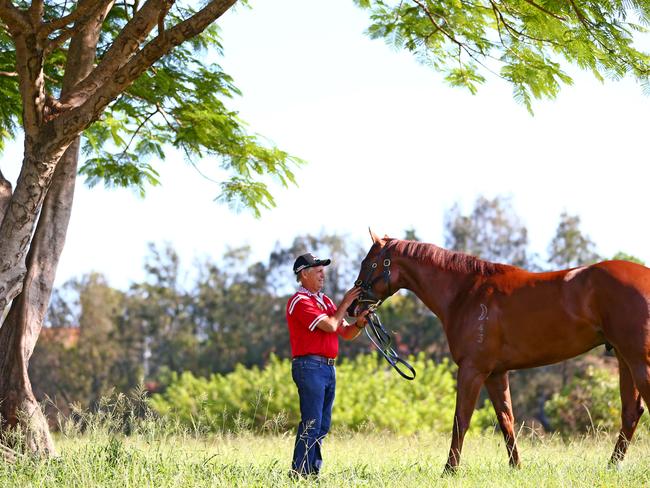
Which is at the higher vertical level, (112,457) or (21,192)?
(21,192)

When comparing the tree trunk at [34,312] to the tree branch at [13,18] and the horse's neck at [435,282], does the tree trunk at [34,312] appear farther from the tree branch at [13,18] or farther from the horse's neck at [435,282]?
the horse's neck at [435,282]

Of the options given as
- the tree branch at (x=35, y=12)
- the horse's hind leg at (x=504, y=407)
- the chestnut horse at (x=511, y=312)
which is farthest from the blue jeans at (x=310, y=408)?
the tree branch at (x=35, y=12)

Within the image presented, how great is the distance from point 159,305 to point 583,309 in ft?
102

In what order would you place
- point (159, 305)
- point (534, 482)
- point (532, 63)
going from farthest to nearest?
point (159, 305) < point (532, 63) < point (534, 482)

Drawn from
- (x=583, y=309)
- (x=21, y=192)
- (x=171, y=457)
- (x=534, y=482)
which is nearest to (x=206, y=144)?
(x=21, y=192)

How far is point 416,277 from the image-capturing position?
24.7ft

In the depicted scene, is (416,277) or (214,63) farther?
(214,63)

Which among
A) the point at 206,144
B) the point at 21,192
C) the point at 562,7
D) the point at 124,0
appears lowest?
the point at 21,192

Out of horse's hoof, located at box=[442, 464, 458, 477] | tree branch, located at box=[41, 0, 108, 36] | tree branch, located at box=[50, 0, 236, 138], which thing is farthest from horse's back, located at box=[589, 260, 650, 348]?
tree branch, located at box=[41, 0, 108, 36]

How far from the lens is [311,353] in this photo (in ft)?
21.3

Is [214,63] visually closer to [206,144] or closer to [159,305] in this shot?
[206,144]

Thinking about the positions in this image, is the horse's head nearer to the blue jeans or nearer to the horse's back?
the blue jeans

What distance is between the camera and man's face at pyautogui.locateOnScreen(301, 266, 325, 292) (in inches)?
263

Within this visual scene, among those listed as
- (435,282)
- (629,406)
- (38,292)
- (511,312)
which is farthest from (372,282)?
(38,292)
